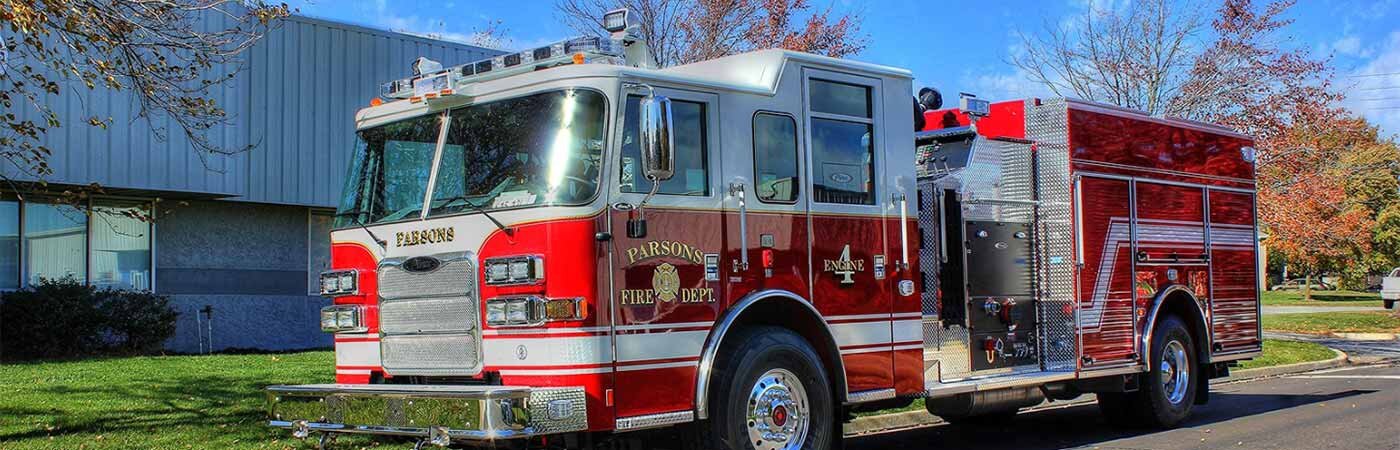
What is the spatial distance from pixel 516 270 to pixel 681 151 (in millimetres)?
1224

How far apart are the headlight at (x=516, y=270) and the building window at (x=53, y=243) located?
1272 cm

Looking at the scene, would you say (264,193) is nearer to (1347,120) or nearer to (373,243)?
(373,243)

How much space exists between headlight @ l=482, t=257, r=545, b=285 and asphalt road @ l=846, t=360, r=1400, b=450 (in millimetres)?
4536

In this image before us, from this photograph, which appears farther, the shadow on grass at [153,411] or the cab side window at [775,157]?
the shadow on grass at [153,411]

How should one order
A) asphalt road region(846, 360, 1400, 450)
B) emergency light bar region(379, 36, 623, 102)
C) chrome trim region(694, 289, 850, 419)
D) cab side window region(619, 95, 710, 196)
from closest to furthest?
cab side window region(619, 95, 710, 196)
chrome trim region(694, 289, 850, 419)
emergency light bar region(379, 36, 623, 102)
asphalt road region(846, 360, 1400, 450)

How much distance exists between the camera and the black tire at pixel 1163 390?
37.4 feet

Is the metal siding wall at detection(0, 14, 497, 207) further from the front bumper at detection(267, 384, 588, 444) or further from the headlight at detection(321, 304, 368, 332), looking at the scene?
the front bumper at detection(267, 384, 588, 444)

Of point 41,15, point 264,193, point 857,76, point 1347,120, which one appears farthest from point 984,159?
point 1347,120

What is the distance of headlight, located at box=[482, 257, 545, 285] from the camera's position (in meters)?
6.94

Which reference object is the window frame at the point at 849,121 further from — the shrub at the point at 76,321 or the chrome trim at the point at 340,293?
the shrub at the point at 76,321

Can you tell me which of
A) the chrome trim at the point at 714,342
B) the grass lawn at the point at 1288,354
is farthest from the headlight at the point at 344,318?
the grass lawn at the point at 1288,354

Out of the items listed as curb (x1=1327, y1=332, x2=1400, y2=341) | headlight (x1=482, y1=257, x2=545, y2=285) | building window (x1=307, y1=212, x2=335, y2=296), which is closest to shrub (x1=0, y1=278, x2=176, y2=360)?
building window (x1=307, y1=212, x2=335, y2=296)

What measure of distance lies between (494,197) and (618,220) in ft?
2.49

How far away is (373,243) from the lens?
790 cm
